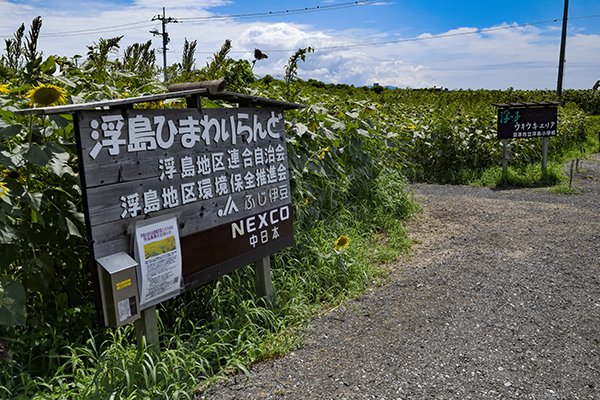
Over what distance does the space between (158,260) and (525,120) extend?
7746mm

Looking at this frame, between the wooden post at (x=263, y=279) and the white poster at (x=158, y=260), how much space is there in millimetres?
817

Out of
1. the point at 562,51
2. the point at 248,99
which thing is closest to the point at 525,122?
the point at 248,99

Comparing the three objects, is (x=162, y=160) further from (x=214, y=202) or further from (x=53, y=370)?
(x=53, y=370)

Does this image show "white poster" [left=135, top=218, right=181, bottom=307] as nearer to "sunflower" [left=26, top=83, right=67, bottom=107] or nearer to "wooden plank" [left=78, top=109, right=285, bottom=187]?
"wooden plank" [left=78, top=109, right=285, bottom=187]

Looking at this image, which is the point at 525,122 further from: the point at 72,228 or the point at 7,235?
the point at 7,235

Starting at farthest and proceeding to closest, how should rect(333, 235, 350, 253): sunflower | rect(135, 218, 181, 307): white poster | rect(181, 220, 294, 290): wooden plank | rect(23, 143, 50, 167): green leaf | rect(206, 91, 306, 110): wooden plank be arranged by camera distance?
rect(333, 235, 350, 253): sunflower, rect(206, 91, 306, 110): wooden plank, rect(181, 220, 294, 290): wooden plank, rect(135, 218, 181, 307): white poster, rect(23, 143, 50, 167): green leaf

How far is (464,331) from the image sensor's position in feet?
10.8

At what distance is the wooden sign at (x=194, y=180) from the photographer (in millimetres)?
2439

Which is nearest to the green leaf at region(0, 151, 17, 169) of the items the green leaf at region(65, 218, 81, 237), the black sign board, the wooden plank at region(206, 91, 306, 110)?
the green leaf at region(65, 218, 81, 237)

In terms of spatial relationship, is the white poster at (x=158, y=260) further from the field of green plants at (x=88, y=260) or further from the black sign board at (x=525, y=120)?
the black sign board at (x=525, y=120)

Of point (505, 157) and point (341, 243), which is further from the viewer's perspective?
point (505, 157)

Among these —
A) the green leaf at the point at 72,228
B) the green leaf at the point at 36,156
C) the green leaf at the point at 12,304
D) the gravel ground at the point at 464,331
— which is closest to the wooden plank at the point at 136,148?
the green leaf at the point at 36,156

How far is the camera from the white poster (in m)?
2.59

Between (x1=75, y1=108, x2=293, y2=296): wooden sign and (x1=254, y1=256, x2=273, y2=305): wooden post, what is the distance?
0.09 m
